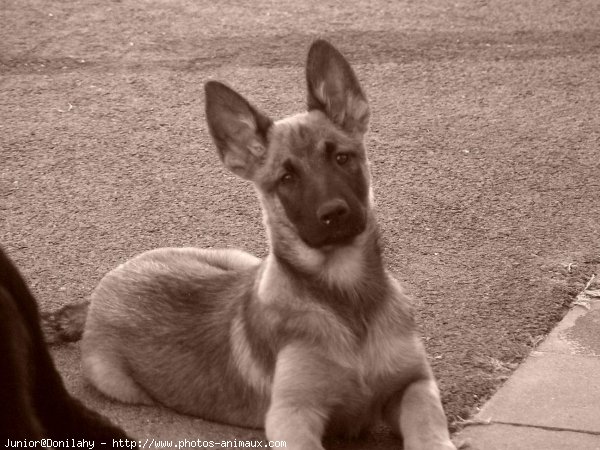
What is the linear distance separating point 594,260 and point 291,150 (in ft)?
7.03

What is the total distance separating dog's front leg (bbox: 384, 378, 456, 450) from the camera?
4.50m

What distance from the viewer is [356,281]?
4.88 m

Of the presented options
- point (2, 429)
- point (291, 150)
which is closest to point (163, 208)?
point (291, 150)

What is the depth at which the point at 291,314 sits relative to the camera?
15.7 feet

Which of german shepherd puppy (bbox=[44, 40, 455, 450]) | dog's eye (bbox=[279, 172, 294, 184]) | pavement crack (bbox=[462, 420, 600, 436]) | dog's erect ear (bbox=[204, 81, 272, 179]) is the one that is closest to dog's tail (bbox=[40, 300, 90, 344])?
german shepherd puppy (bbox=[44, 40, 455, 450])

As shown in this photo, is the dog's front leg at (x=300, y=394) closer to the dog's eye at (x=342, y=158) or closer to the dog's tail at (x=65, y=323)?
the dog's eye at (x=342, y=158)

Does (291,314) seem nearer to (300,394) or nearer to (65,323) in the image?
(300,394)

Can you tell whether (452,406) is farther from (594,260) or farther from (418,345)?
(594,260)

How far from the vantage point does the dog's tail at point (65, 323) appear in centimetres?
559

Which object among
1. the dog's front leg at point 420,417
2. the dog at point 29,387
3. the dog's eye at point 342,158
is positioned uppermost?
the dog's eye at point 342,158

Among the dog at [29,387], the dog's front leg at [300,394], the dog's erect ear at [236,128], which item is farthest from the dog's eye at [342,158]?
the dog at [29,387]

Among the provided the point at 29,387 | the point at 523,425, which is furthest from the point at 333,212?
the point at 29,387

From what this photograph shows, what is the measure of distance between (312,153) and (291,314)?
70 cm

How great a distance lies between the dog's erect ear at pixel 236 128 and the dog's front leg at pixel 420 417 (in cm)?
124
